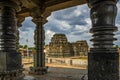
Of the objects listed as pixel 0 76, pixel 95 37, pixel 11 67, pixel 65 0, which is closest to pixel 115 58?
pixel 95 37

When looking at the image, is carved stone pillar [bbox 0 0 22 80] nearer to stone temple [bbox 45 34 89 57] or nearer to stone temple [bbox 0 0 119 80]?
stone temple [bbox 0 0 119 80]

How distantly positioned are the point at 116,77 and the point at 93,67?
1.85 ft

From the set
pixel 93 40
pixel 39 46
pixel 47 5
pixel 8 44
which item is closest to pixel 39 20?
pixel 47 5

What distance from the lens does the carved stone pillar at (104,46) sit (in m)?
3.41

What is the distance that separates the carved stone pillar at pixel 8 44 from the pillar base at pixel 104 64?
2713mm

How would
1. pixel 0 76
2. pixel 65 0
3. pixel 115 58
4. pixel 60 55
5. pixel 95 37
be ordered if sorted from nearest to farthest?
pixel 115 58, pixel 95 37, pixel 0 76, pixel 65 0, pixel 60 55

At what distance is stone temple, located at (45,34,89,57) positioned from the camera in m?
39.9

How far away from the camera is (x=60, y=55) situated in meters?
39.9

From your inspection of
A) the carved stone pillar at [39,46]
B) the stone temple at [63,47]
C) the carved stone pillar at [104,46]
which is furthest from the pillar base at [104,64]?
the stone temple at [63,47]

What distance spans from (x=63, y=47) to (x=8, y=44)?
3602 centimetres

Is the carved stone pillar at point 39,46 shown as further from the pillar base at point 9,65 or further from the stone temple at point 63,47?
the stone temple at point 63,47

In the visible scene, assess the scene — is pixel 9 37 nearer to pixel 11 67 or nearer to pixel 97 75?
pixel 11 67

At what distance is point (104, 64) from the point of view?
345 cm

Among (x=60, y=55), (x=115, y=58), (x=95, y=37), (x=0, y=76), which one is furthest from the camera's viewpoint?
(x=60, y=55)
